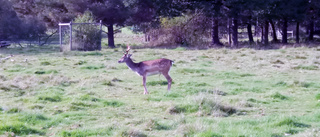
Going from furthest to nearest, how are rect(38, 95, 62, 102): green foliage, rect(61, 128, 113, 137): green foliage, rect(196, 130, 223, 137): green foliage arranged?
rect(38, 95, 62, 102): green foliage < rect(61, 128, 113, 137): green foliage < rect(196, 130, 223, 137): green foliage

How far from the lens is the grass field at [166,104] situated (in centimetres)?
710

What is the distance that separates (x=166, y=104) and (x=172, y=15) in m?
21.6

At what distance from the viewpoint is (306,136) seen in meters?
6.28

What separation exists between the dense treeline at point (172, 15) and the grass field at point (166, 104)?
43.9 feet

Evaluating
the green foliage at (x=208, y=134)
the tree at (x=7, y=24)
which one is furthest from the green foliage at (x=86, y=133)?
the tree at (x=7, y=24)

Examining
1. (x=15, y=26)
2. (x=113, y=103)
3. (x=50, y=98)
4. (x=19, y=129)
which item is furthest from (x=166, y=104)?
(x=15, y=26)

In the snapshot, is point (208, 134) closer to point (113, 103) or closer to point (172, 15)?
point (113, 103)

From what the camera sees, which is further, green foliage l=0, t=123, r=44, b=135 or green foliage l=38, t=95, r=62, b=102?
green foliage l=38, t=95, r=62, b=102

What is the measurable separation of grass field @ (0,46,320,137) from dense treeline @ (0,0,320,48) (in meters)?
13.4

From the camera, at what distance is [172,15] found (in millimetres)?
30250

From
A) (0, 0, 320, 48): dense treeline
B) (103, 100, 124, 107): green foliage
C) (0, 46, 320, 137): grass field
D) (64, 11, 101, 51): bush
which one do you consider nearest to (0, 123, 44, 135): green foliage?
(0, 46, 320, 137): grass field

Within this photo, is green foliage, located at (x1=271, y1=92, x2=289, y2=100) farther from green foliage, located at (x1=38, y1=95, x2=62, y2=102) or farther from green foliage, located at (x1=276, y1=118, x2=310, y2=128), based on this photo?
green foliage, located at (x1=38, y1=95, x2=62, y2=102)

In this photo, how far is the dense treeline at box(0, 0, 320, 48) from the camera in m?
29.0

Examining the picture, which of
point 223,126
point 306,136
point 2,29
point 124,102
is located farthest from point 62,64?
point 2,29
